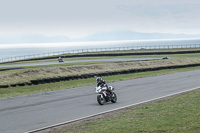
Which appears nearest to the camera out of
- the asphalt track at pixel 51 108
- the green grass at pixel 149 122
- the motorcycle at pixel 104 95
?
the green grass at pixel 149 122

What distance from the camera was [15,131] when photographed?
11.4 metres

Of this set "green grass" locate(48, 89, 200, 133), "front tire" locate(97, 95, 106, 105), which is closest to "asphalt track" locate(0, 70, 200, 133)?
"front tire" locate(97, 95, 106, 105)

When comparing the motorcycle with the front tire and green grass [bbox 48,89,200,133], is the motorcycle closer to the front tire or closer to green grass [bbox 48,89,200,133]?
the front tire

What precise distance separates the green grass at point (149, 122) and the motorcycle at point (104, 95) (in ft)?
7.91

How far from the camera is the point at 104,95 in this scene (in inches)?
691

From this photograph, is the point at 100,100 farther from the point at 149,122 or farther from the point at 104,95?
the point at 149,122

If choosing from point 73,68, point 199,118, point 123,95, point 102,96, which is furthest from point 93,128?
point 73,68

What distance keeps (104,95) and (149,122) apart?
20.7 ft

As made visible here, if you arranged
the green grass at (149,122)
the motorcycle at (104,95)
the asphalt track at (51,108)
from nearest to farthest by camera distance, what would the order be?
the green grass at (149,122)
the asphalt track at (51,108)
the motorcycle at (104,95)

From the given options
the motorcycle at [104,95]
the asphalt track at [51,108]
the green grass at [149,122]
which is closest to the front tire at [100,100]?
the motorcycle at [104,95]

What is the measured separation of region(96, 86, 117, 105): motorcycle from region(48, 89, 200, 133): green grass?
241 cm

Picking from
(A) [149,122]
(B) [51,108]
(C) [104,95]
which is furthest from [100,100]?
(A) [149,122]

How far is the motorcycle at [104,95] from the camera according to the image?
672 inches

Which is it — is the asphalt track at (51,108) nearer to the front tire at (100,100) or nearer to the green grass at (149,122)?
the front tire at (100,100)
